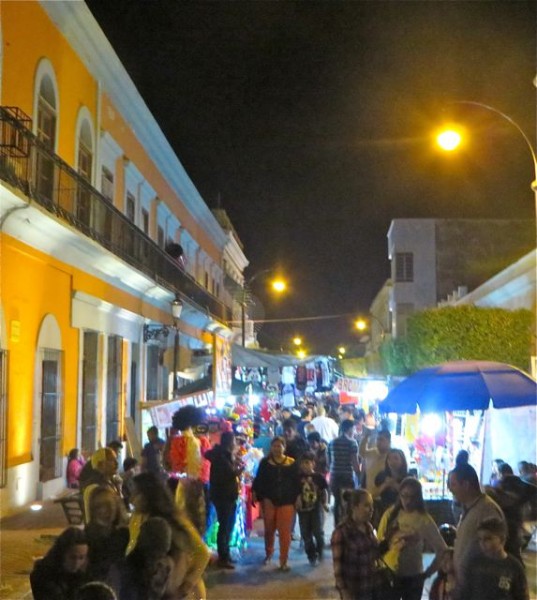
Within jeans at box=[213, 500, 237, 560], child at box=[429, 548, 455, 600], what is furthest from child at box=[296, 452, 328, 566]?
child at box=[429, 548, 455, 600]

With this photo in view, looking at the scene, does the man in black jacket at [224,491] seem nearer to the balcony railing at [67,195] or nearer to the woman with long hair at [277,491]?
the woman with long hair at [277,491]

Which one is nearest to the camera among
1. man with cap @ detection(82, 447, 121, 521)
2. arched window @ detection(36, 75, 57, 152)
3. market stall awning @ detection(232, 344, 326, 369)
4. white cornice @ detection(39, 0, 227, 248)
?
man with cap @ detection(82, 447, 121, 521)

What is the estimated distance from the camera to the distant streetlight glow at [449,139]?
38.5 ft

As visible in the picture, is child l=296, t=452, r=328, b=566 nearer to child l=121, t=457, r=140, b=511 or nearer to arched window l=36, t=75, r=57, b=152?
child l=121, t=457, r=140, b=511

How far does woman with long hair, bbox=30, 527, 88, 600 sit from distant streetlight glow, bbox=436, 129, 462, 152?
9.14m

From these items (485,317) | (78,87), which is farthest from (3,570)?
(485,317)

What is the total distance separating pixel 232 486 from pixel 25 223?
180 inches

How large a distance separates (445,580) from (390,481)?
2.82 metres

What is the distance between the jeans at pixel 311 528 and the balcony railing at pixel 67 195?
540cm

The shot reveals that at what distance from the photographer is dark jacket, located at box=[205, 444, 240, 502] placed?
9164 millimetres

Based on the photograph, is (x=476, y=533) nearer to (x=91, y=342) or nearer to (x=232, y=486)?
(x=232, y=486)

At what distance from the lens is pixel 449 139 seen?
11781 mm

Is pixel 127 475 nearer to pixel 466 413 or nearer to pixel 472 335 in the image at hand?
pixel 466 413

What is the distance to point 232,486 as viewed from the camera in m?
9.21
